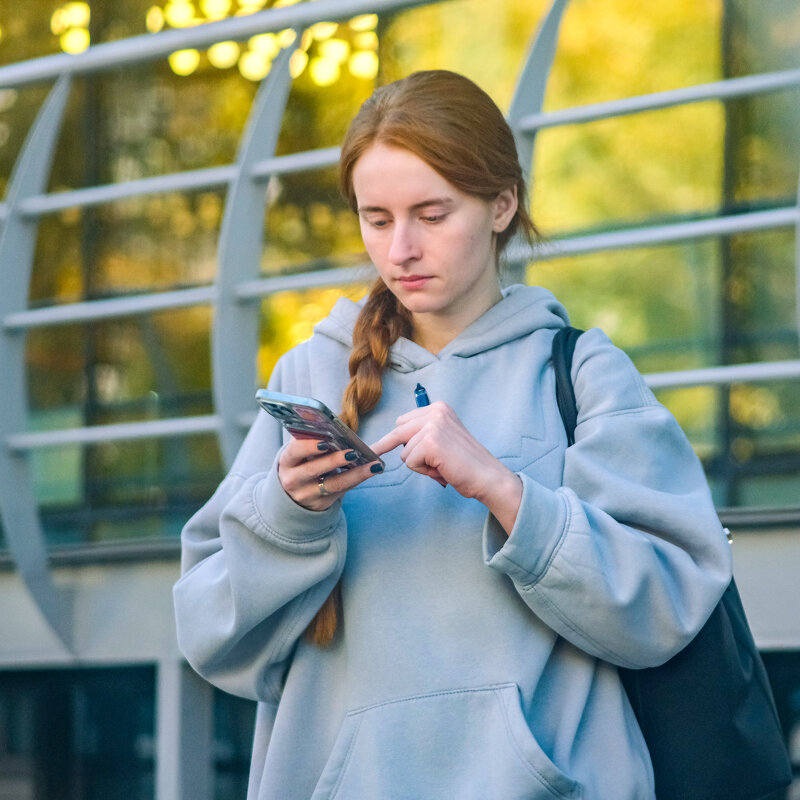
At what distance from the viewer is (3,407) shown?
15.3 ft

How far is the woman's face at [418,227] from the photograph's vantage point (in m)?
1.76

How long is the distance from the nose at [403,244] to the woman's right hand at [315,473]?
0.98 feet

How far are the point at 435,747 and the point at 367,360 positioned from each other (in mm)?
569

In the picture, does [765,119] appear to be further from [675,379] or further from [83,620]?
[83,620]

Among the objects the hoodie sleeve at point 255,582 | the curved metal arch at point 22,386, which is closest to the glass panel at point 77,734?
the curved metal arch at point 22,386

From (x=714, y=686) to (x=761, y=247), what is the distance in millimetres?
3861

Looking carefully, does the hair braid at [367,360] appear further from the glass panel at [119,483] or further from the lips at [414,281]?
the glass panel at [119,483]

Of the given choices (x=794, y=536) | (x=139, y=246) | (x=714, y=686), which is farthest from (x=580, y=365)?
(x=139, y=246)

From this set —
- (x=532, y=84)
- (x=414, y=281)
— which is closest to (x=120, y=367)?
(x=532, y=84)

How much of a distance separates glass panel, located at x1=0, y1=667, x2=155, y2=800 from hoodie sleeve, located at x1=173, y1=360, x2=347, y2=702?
3.55 m

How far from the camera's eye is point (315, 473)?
5.35ft

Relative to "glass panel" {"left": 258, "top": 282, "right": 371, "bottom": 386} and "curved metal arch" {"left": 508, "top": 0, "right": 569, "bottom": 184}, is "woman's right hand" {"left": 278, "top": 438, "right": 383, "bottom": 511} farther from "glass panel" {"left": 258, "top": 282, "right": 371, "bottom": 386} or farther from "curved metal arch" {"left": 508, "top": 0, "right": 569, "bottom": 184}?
"glass panel" {"left": 258, "top": 282, "right": 371, "bottom": 386}

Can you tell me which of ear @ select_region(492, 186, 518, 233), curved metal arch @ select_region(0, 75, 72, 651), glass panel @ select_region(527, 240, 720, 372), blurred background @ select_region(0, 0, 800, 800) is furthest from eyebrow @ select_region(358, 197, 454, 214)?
glass panel @ select_region(527, 240, 720, 372)

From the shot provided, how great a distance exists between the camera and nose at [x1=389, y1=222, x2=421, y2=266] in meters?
1.75
